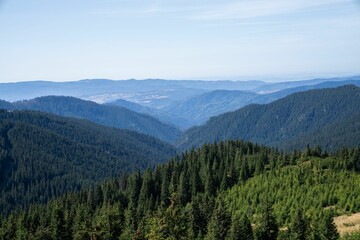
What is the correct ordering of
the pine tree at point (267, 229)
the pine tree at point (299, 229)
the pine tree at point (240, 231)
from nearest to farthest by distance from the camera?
the pine tree at point (299, 229) < the pine tree at point (240, 231) < the pine tree at point (267, 229)

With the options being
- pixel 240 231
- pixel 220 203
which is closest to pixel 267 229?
pixel 240 231

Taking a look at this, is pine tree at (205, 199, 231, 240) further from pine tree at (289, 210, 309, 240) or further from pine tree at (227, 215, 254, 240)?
pine tree at (289, 210, 309, 240)

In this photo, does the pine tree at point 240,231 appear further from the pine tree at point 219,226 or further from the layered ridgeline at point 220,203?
the pine tree at point 219,226

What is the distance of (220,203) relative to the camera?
8356cm

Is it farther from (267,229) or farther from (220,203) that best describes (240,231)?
(220,203)

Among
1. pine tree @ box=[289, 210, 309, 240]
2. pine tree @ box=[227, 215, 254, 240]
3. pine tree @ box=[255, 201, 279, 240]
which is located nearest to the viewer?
pine tree @ box=[289, 210, 309, 240]

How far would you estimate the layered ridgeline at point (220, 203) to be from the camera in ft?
233

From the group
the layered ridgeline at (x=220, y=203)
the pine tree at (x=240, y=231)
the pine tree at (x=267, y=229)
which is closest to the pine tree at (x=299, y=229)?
the layered ridgeline at (x=220, y=203)

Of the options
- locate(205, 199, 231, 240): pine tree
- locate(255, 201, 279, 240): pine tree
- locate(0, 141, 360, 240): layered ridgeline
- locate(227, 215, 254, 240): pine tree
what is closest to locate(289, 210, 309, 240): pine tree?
locate(0, 141, 360, 240): layered ridgeline

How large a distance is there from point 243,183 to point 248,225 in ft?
160

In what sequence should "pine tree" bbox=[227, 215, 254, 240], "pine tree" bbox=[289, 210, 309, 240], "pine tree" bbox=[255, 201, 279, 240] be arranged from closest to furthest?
"pine tree" bbox=[289, 210, 309, 240] < "pine tree" bbox=[227, 215, 254, 240] < "pine tree" bbox=[255, 201, 279, 240]

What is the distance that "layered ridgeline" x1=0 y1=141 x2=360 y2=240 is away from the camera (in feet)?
233

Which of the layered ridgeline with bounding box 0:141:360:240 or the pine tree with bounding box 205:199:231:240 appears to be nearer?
the layered ridgeline with bounding box 0:141:360:240

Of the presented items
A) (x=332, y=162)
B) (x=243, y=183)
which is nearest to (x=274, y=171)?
(x=243, y=183)
